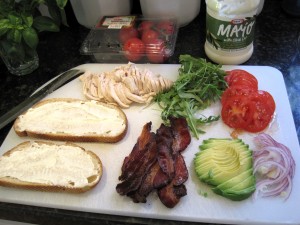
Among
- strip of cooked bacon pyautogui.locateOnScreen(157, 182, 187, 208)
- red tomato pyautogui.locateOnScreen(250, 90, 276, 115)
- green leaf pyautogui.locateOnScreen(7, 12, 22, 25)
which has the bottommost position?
strip of cooked bacon pyautogui.locateOnScreen(157, 182, 187, 208)

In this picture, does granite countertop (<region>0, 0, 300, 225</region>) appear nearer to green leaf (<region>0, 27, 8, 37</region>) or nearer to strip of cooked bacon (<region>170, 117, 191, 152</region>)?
green leaf (<region>0, 27, 8, 37</region>)

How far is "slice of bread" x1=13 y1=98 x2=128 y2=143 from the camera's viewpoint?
138cm

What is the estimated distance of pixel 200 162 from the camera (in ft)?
3.94

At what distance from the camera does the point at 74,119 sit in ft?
4.76

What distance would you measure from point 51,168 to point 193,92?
71 cm

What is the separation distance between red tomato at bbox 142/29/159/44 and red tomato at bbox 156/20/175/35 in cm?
4

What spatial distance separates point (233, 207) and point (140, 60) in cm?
94

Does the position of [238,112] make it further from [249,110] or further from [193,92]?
[193,92]

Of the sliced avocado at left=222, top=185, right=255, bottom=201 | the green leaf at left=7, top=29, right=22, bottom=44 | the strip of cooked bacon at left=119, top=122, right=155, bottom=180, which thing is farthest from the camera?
the green leaf at left=7, top=29, right=22, bottom=44

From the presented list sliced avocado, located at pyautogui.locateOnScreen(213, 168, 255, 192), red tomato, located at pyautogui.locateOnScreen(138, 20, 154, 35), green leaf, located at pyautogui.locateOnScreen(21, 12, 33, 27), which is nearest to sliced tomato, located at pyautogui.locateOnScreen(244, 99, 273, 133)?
sliced avocado, located at pyautogui.locateOnScreen(213, 168, 255, 192)

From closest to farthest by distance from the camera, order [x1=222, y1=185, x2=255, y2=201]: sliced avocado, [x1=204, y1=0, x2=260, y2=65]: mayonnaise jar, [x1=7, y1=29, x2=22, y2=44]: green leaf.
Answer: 1. [x1=222, y1=185, x2=255, y2=201]: sliced avocado
2. [x1=204, y1=0, x2=260, y2=65]: mayonnaise jar
3. [x1=7, y1=29, x2=22, y2=44]: green leaf

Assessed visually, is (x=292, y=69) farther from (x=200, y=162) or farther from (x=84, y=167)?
(x=84, y=167)

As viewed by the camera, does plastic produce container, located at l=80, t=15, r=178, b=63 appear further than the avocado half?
Yes

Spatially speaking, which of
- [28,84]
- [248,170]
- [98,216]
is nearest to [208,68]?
[248,170]
